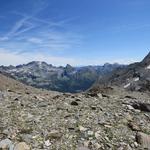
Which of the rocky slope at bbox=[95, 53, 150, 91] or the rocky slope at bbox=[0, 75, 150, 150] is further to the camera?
the rocky slope at bbox=[95, 53, 150, 91]

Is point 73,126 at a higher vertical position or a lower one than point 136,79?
lower

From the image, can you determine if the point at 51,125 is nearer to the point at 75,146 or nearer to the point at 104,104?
the point at 75,146

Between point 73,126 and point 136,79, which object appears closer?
point 73,126

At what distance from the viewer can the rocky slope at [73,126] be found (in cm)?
1320

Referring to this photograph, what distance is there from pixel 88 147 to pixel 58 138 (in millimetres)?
1403

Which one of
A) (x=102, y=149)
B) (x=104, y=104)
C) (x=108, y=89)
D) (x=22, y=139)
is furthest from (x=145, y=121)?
(x=108, y=89)

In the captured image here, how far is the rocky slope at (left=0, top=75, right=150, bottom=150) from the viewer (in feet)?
43.3

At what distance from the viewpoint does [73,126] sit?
15.0 metres

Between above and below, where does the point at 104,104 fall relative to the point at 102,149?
above

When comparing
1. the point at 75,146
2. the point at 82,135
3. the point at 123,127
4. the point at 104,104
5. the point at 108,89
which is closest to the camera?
the point at 75,146

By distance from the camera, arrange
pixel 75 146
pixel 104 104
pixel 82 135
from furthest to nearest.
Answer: pixel 104 104, pixel 82 135, pixel 75 146

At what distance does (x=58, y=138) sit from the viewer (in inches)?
533

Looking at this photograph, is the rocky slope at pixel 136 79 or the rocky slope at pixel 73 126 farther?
the rocky slope at pixel 136 79

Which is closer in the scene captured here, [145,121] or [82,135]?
[82,135]
